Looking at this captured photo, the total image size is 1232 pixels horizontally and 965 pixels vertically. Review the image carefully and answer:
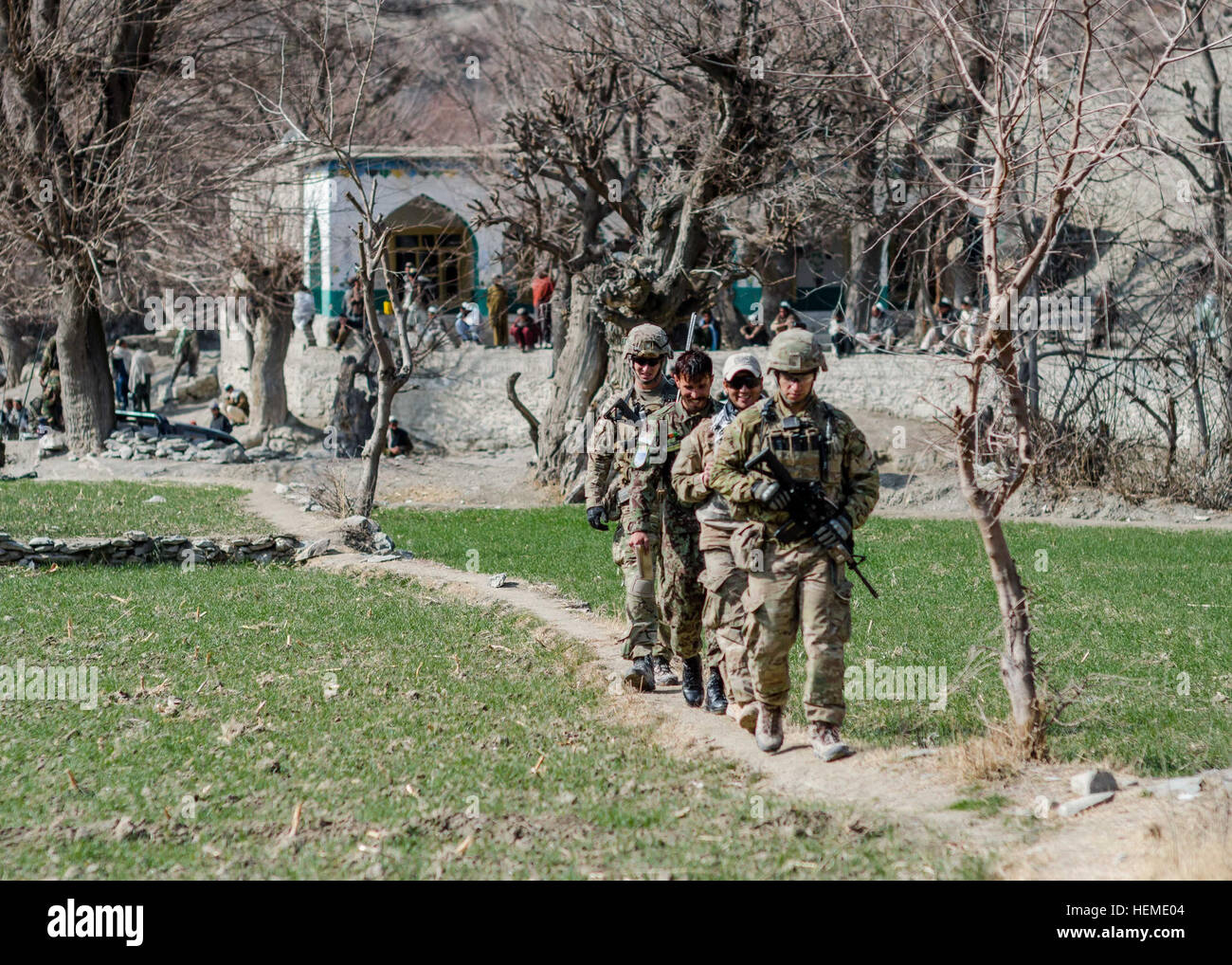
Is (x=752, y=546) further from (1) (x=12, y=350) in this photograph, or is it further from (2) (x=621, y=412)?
(1) (x=12, y=350)

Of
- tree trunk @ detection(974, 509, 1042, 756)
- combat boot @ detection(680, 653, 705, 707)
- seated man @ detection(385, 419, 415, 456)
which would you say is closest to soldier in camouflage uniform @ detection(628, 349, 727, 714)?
combat boot @ detection(680, 653, 705, 707)

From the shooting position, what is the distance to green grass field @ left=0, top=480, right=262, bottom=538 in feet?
53.8

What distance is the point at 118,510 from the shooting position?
18.5 m

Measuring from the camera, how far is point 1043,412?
946 inches

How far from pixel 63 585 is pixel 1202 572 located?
439 inches

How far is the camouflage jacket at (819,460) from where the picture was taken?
278 inches

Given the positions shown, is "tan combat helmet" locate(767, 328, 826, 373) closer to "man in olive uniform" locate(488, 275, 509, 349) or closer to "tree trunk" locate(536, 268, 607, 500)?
"tree trunk" locate(536, 268, 607, 500)

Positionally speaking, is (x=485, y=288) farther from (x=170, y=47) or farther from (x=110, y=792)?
(x=110, y=792)

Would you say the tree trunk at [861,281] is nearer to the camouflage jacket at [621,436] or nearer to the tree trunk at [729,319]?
the tree trunk at [729,319]

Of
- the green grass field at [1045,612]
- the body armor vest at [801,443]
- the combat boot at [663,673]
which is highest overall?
the body armor vest at [801,443]

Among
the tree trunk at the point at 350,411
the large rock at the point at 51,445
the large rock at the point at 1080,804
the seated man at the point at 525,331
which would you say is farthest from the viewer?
the seated man at the point at 525,331

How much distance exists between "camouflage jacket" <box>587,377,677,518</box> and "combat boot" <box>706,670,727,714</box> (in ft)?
3.91

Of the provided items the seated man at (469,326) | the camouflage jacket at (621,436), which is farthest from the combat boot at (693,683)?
the seated man at (469,326)
